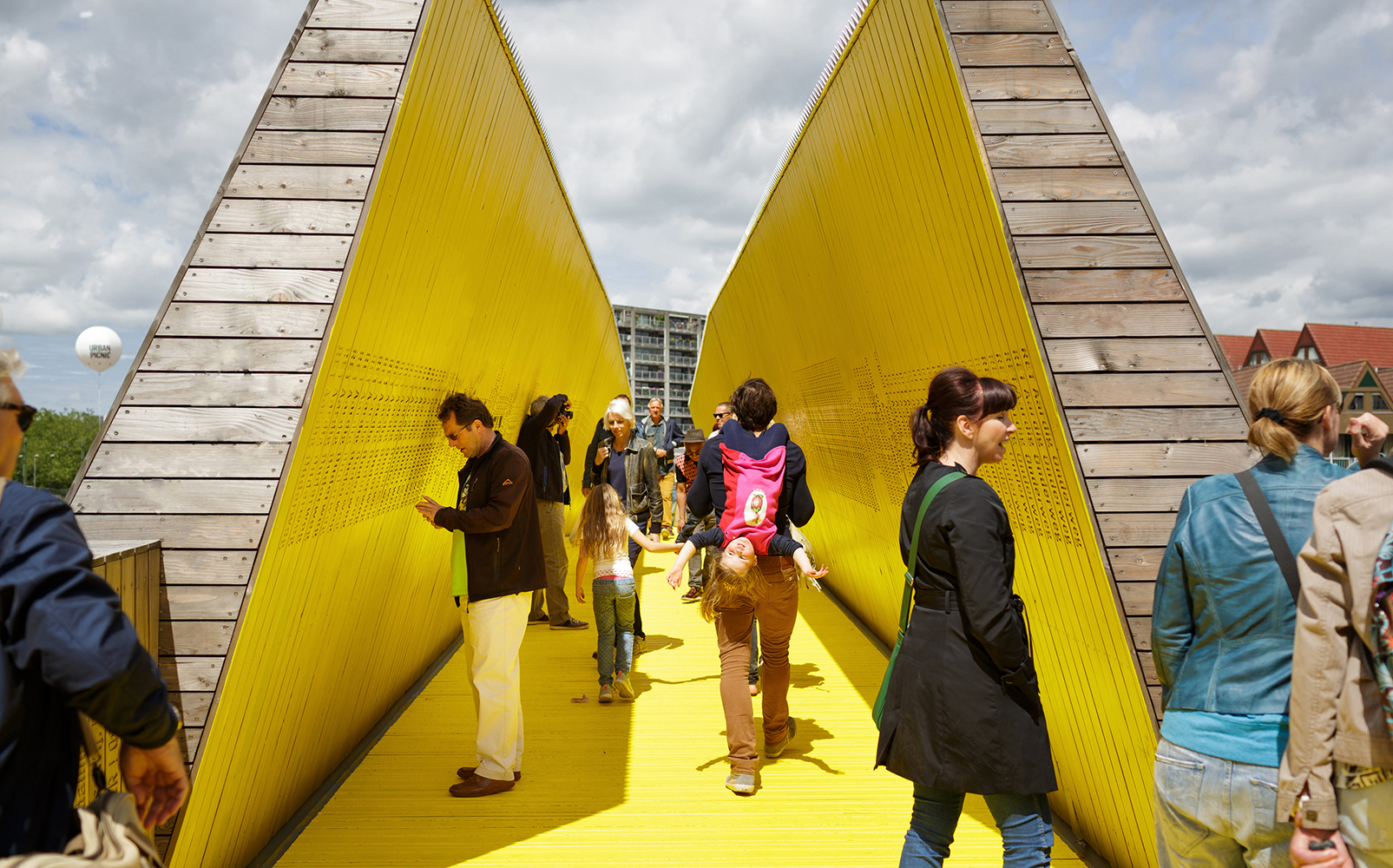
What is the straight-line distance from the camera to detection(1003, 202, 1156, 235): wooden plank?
11.1ft

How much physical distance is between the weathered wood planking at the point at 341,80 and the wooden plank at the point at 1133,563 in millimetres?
3532

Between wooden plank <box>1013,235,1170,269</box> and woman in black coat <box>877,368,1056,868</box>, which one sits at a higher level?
wooden plank <box>1013,235,1170,269</box>

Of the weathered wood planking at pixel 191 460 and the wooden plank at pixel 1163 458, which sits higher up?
the weathered wood planking at pixel 191 460

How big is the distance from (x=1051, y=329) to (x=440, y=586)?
4.96 m

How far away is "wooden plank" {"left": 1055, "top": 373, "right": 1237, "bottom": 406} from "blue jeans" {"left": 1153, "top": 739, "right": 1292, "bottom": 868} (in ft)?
4.96

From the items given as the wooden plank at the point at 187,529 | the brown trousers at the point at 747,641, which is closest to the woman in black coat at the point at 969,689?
the brown trousers at the point at 747,641

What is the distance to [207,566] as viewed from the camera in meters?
2.90

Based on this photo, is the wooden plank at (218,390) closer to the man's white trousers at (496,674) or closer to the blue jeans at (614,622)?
the man's white trousers at (496,674)

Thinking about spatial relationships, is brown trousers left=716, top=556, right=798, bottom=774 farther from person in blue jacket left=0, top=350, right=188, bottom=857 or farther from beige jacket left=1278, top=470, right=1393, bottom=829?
person in blue jacket left=0, top=350, right=188, bottom=857

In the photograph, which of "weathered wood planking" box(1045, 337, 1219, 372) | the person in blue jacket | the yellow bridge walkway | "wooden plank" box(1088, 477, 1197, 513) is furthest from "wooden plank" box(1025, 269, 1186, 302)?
the person in blue jacket

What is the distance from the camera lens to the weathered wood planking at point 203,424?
308 cm

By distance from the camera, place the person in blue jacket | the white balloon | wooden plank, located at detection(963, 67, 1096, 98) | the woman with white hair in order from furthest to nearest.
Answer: the white balloon, the woman with white hair, wooden plank, located at detection(963, 67, 1096, 98), the person in blue jacket

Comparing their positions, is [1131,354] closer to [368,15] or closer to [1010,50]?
[1010,50]

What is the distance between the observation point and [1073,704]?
3562mm
